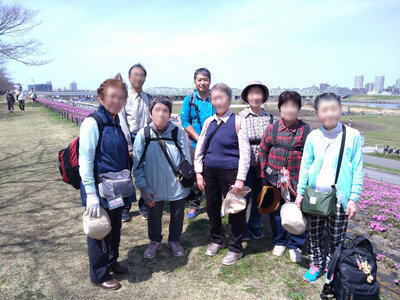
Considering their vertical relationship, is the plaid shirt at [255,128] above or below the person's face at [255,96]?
below

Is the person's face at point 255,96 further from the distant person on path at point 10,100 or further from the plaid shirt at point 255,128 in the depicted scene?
the distant person on path at point 10,100

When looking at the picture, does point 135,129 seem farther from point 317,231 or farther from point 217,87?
point 317,231

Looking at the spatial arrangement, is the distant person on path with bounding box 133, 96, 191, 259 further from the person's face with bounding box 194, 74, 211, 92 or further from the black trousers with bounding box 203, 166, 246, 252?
the person's face with bounding box 194, 74, 211, 92

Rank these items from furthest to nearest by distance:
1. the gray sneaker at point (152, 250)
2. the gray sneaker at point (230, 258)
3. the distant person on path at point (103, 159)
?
the gray sneaker at point (152, 250) < the gray sneaker at point (230, 258) < the distant person on path at point (103, 159)

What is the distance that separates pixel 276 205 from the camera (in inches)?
125

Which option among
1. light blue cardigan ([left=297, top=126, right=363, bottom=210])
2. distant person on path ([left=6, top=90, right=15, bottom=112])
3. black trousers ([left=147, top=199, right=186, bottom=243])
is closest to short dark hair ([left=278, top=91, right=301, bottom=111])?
light blue cardigan ([left=297, top=126, right=363, bottom=210])

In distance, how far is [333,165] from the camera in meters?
2.53

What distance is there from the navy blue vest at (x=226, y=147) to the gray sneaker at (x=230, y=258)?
1.01 metres

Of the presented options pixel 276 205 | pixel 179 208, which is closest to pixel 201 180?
pixel 179 208

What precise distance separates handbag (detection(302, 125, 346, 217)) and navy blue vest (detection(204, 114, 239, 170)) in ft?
2.55

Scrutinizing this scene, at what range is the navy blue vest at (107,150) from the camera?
8.14 ft

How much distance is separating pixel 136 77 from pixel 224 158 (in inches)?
68.4

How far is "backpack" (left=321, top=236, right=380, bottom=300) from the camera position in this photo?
227 centimetres

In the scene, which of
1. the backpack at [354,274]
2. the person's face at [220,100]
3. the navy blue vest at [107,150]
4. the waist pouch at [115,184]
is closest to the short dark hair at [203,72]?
the person's face at [220,100]
